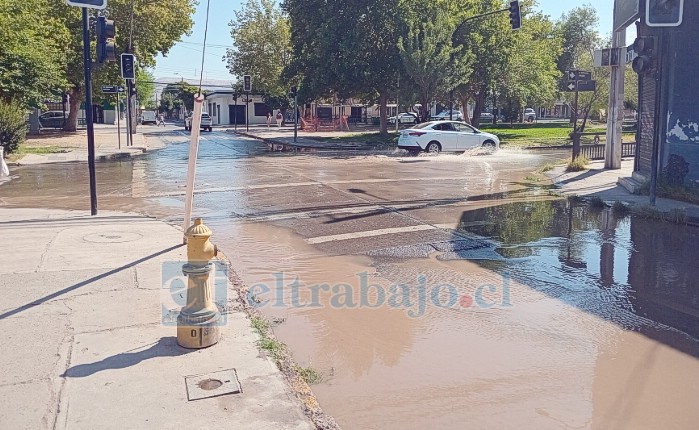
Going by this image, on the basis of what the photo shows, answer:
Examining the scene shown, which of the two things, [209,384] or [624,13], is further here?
[624,13]

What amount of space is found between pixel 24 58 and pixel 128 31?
45.3 feet

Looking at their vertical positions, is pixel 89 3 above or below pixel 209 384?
above

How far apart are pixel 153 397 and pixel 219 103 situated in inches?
2871

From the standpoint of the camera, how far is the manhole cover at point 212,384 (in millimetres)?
4090

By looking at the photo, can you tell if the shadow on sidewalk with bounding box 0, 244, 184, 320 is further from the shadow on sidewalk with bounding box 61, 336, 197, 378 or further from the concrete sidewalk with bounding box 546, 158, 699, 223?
the concrete sidewalk with bounding box 546, 158, 699, 223

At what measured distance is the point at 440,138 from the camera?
2612cm

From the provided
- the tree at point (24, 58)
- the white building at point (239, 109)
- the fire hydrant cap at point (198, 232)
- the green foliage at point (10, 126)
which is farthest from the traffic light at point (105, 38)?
the white building at point (239, 109)

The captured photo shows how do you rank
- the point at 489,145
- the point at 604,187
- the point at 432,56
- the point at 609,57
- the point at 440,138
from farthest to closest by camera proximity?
the point at 432,56, the point at 489,145, the point at 440,138, the point at 609,57, the point at 604,187

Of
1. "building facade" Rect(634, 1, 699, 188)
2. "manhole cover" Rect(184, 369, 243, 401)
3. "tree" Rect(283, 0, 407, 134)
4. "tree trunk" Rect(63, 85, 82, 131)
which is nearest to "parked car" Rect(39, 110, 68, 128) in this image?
"tree trunk" Rect(63, 85, 82, 131)

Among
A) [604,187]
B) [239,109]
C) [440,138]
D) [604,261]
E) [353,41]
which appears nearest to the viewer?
[604,261]

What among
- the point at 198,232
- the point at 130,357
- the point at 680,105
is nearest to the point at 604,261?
the point at 198,232

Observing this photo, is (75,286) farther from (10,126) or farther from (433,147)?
(433,147)

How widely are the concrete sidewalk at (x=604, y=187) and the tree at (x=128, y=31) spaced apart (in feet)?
83.1

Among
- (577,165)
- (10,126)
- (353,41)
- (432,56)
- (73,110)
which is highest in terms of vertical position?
(353,41)
